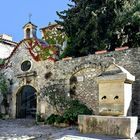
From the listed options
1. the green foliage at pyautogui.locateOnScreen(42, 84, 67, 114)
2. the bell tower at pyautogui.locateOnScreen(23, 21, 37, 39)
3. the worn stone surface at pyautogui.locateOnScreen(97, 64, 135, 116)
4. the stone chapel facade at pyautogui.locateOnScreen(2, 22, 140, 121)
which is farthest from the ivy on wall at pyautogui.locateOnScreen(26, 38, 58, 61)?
the worn stone surface at pyautogui.locateOnScreen(97, 64, 135, 116)

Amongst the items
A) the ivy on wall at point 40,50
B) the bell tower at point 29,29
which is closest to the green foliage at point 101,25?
the ivy on wall at point 40,50

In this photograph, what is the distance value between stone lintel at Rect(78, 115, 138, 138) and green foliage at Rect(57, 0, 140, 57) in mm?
5564

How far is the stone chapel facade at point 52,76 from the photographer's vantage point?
38.8 ft

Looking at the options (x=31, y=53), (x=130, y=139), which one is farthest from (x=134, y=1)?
(x=130, y=139)

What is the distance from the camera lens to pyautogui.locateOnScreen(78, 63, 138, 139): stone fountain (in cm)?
794

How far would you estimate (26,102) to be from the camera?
16.7 meters

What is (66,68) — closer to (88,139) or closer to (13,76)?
(13,76)

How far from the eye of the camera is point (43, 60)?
15.0m

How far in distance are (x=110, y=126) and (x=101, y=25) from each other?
6.82 m

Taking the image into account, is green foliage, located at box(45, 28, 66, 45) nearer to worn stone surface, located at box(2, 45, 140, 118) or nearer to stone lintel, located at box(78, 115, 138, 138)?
worn stone surface, located at box(2, 45, 140, 118)

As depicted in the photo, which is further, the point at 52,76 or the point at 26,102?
the point at 26,102

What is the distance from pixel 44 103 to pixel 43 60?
2420mm

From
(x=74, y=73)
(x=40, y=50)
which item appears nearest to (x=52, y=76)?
(x=74, y=73)

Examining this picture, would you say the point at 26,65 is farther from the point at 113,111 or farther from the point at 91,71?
the point at 113,111
